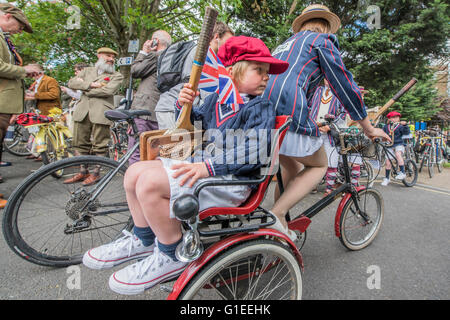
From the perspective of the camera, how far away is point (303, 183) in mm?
1896

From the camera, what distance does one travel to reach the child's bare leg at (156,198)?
3.78 feet

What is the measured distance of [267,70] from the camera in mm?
1480

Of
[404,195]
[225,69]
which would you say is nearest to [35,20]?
[225,69]

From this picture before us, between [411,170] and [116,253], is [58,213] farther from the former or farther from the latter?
[411,170]

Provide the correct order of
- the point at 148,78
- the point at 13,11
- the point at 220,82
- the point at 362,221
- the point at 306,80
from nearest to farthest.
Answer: the point at 220,82 → the point at 306,80 → the point at 362,221 → the point at 13,11 → the point at 148,78

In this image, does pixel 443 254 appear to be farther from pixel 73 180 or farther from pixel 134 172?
pixel 73 180

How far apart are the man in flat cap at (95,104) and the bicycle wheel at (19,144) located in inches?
155

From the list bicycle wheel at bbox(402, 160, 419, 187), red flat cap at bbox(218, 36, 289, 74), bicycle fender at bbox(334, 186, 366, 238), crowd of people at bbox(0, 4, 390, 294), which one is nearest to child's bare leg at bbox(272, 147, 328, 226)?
crowd of people at bbox(0, 4, 390, 294)

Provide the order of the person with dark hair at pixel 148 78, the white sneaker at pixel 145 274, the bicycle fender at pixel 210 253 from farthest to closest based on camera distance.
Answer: the person with dark hair at pixel 148 78 → the white sneaker at pixel 145 274 → the bicycle fender at pixel 210 253

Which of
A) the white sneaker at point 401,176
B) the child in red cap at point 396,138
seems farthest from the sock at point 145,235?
the white sneaker at point 401,176

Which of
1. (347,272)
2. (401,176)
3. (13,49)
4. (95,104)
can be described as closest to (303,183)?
(347,272)

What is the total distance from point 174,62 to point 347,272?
2590 mm

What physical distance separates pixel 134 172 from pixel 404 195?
5154mm

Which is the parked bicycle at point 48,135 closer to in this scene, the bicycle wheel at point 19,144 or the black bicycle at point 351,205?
the bicycle wheel at point 19,144
